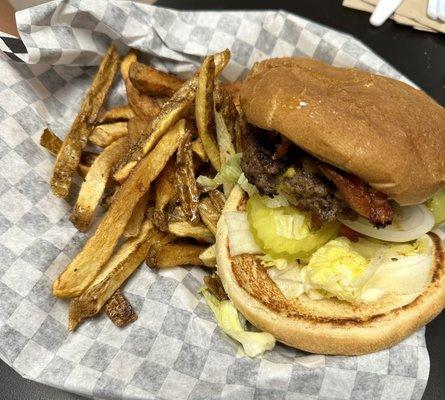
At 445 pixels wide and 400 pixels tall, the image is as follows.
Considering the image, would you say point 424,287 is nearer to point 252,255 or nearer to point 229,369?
point 252,255

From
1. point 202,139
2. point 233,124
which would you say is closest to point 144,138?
point 202,139

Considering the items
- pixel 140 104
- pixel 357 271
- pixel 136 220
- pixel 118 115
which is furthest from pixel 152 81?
pixel 357 271

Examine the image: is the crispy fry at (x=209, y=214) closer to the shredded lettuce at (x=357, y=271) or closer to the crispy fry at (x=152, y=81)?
the shredded lettuce at (x=357, y=271)

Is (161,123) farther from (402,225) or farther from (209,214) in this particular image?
(402,225)

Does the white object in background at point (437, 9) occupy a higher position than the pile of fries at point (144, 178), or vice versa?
the white object in background at point (437, 9)

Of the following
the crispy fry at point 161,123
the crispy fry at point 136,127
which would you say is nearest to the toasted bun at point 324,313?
the crispy fry at point 161,123

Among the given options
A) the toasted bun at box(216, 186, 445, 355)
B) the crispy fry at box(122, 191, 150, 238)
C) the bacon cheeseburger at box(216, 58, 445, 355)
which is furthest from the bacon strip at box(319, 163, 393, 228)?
the crispy fry at box(122, 191, 150, 238)
